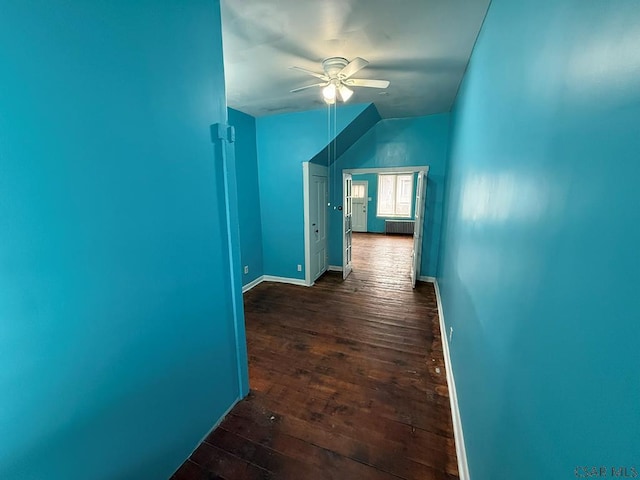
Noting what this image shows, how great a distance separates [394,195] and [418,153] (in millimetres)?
4538

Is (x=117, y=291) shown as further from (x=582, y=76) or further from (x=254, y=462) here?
(x=582, y=76)

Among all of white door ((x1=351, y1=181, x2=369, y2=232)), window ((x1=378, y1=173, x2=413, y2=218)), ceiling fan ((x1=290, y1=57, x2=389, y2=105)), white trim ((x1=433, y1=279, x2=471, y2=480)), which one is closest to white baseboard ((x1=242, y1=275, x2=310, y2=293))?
white trim ((x1=433, y1=279, x2=471, y2=480))

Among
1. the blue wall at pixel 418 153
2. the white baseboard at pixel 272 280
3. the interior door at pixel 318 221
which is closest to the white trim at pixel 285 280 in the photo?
the white baseboard at pixel 272 280

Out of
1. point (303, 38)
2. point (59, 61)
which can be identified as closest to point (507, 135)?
point (303, 38)

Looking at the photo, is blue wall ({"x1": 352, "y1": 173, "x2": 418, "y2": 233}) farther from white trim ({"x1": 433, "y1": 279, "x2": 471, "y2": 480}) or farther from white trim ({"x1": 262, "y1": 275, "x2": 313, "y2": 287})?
white trim ({"x1": 433, "y1": 279, "x2": 471, "y2": 480})

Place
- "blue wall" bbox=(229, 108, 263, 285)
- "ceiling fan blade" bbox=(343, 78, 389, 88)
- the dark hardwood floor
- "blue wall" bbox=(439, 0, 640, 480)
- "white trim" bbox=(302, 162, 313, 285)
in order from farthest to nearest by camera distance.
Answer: "white trim" bbox=(302, 162, 313, 285)
"blue wall" bbox=(229, 108, 263, 285)
"ceiling fan blade" bbox=(343, 78, 389, 88)
the dark hardwood floor
"blue wall" bbox=(439, 0, 640, 480)

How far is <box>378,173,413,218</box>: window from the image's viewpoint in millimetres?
8570

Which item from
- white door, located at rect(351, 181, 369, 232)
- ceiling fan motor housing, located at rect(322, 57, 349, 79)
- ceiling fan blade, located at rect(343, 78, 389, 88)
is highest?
ceiling fan motor housing, located at rect(322, 57, 349, 79)

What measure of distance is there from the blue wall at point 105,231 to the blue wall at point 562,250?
5.08ft

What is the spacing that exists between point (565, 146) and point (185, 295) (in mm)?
1707

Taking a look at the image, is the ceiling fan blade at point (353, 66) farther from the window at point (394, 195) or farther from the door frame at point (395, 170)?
the window at point (394, 195)

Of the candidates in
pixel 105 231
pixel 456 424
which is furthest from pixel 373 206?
pixel 105 231

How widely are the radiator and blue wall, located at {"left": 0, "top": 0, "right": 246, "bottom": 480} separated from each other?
759 cm

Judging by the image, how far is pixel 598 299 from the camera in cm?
51
